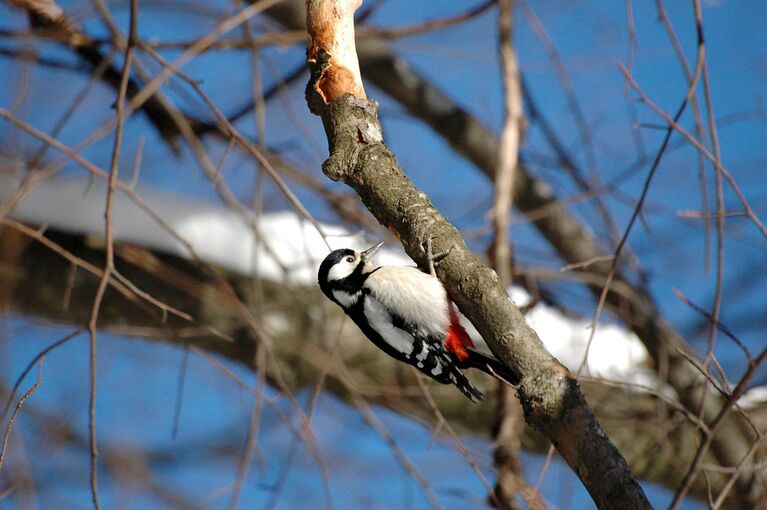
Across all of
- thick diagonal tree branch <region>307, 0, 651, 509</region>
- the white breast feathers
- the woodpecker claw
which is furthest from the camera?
the white breast feathers

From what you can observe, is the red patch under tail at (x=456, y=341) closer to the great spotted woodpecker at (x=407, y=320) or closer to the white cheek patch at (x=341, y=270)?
the great spotted woodpecker at (x=407, y=320)

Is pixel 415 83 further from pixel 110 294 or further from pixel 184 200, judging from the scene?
pixel 110 294

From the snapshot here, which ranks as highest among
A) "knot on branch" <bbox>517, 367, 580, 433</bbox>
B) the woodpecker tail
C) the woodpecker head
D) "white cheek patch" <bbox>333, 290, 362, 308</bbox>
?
the woodpecker head

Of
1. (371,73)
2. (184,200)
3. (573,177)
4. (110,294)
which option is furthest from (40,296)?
(573,177)

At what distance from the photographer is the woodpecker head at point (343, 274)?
2527 millimetres

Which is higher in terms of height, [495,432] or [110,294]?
[110,294]

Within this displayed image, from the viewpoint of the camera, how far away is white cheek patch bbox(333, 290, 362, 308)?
8.45ft

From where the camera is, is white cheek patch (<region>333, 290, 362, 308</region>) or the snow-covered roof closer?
white cheek patch (<region>333, 290, 362, 308</region>)

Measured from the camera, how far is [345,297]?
260cm

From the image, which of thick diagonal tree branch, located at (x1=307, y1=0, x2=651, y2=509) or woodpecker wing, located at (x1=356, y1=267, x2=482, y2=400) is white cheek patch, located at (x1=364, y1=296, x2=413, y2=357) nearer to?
woodpecker wing, located at (x1=356, y1=267, x2=482, y2=400)

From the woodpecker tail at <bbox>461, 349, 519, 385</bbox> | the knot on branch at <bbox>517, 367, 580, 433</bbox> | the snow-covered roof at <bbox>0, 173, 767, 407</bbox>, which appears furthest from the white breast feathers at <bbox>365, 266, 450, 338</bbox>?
the snow-covered roof at <bbox>0, 173, 767, 407</bbox>

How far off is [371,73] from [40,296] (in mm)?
1985

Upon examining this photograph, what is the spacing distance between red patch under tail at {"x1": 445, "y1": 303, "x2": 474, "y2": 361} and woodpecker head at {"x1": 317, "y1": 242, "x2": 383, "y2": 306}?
0.36 m

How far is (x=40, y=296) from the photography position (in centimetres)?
376
